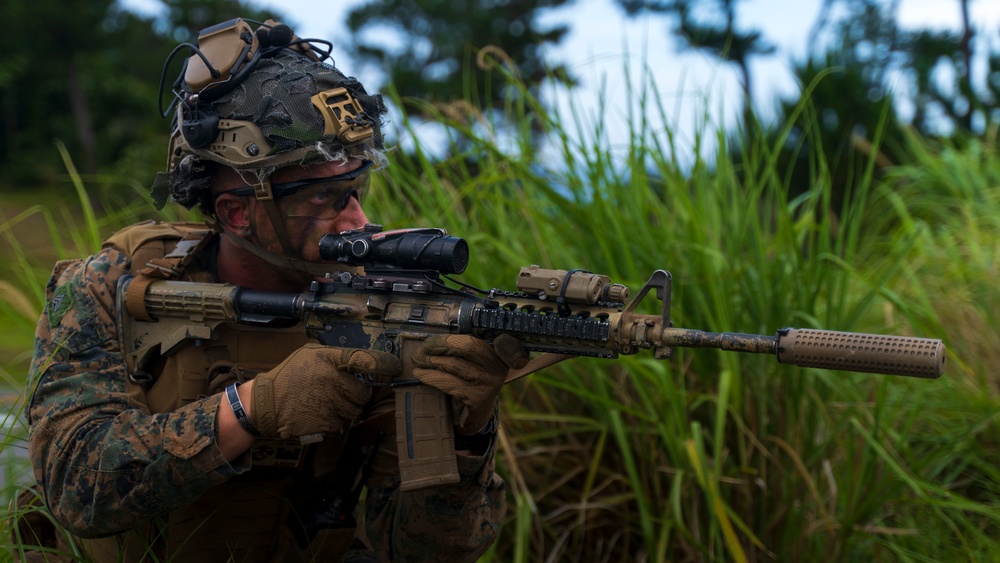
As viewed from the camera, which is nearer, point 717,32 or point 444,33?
point 717,32

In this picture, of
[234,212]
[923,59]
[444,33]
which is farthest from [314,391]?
[444,33]

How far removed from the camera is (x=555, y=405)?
3859mm

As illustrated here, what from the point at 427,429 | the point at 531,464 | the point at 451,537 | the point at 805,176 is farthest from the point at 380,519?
the point at 805,176

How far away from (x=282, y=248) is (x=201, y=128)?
1.28 ft

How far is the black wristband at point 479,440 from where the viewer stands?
2.68 m

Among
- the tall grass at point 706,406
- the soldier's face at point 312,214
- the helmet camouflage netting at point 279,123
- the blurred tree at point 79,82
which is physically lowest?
the tall grass at point 706,406

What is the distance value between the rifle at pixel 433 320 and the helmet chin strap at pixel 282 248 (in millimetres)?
59

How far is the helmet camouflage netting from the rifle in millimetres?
267

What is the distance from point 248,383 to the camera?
8.38ft

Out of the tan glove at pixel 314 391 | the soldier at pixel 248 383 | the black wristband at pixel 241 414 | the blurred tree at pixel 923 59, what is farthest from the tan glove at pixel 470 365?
the blurred tree at pixel 923 59

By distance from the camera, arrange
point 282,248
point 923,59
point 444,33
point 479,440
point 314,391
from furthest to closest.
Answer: point 444,33, point 923,59, point 282,248, point 479,440, point 314,391

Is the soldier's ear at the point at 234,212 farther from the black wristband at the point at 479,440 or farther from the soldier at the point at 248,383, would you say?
the black wristband at the point at 479,440

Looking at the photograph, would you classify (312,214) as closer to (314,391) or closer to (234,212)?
(234,212)

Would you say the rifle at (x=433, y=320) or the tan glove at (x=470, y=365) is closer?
the rifle at (x=433, y=320)
